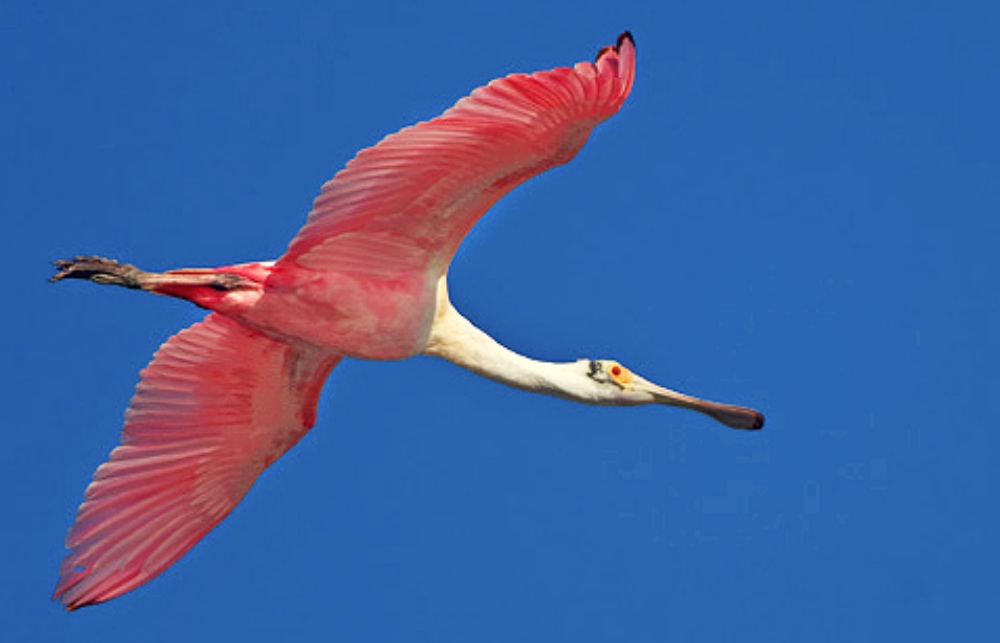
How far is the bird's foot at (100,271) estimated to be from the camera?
15.5 m

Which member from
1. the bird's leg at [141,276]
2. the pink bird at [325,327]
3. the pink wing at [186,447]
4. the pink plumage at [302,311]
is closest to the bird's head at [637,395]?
the pink bird at [325,327]

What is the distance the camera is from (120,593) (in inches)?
655

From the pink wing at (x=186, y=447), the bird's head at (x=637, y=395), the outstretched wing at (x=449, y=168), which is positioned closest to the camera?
the outstretched wing at (x=449, y=168)

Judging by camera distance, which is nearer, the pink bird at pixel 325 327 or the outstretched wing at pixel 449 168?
the outstretched wing at pixel 449 168

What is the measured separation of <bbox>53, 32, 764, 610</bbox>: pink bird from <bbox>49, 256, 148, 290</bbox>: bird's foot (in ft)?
0.04

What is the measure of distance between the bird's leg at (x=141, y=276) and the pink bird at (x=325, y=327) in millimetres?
12

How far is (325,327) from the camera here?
52.5 feet

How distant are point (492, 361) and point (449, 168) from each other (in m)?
2.25

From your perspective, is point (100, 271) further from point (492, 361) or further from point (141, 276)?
point (492, 361)

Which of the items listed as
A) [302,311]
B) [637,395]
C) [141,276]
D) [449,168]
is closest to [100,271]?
[141,276]

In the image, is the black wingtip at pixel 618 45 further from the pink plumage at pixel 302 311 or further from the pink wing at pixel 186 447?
the pink wing at pixel 186 447

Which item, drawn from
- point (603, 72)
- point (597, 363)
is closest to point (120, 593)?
point (597, 363)

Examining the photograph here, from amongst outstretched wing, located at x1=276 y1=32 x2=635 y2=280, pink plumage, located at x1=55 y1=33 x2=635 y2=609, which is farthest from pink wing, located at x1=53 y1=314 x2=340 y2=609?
outstretched wing, located at x1=276 y1=32 x2=635 y2=280

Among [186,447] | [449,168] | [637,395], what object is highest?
[449,168]
